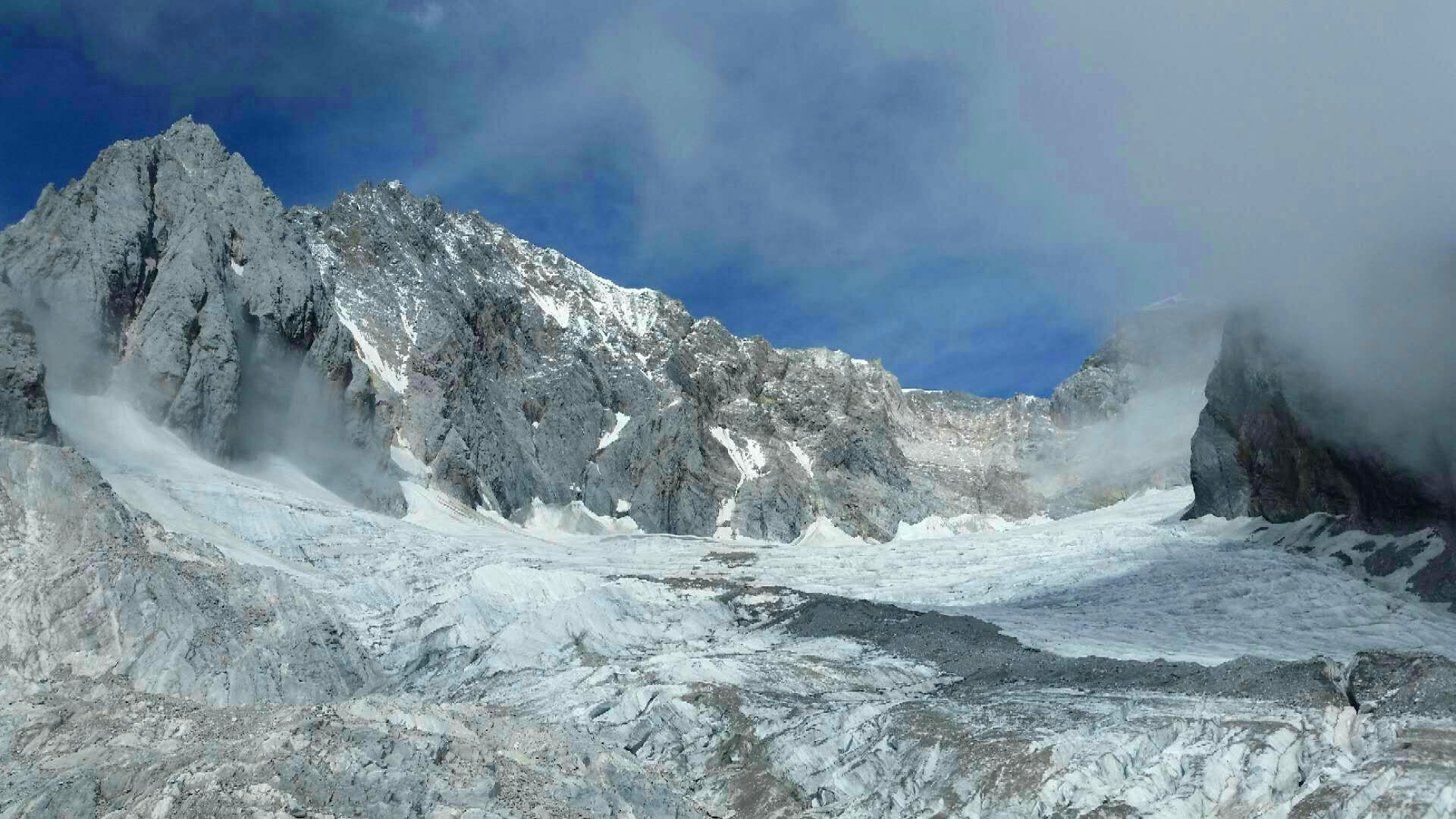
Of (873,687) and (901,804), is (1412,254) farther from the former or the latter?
(901,804)

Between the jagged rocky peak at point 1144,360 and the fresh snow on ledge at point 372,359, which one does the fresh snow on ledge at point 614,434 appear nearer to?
the fresh snow on ledge at point 372,359

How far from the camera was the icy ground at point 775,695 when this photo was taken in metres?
21.5

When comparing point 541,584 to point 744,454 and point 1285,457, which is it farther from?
point 744,454

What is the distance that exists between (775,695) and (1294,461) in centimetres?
4582

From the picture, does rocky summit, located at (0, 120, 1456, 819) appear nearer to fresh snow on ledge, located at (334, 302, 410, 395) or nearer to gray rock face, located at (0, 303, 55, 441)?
gray rock face, located at (0, 303, 55, 441)

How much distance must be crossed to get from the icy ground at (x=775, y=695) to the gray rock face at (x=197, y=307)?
21.9 ft

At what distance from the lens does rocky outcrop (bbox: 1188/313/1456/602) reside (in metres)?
54.8

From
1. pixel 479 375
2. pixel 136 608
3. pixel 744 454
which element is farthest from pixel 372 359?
pixel 136 608

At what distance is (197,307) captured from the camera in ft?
245

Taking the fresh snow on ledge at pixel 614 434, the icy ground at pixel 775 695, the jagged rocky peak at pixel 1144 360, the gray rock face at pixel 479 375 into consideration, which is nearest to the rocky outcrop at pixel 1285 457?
the icy ground at pixel 775 695

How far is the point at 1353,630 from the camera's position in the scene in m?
47.4

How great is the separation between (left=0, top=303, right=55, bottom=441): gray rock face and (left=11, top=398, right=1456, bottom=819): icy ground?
17.2 feet

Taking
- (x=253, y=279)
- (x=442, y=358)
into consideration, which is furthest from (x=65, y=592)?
(x=442, y=358)

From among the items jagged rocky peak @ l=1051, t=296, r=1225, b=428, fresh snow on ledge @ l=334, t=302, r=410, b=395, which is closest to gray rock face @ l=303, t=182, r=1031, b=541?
fresh snow on ledge @ l=334, t=302, r=410, b=395
